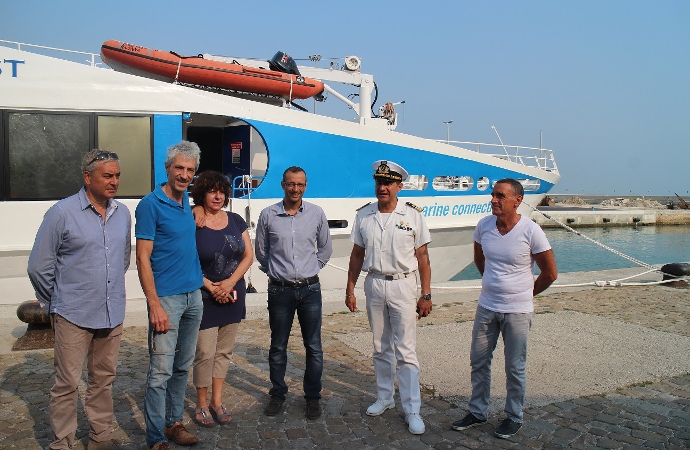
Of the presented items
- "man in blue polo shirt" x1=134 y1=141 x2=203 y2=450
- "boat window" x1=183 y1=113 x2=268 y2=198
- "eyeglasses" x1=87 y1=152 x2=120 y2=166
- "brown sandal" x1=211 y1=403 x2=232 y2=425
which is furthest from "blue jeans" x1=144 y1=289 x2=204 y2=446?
"boat window" x1=183 y1=113 x2=268 y2=198

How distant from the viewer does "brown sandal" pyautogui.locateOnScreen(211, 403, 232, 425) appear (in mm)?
4031

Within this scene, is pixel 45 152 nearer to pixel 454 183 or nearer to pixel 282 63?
pixel 282 63

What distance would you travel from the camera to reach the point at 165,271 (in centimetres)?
355

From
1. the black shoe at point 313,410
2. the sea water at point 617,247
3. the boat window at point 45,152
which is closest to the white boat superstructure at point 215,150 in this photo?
the boat window at point 45,152

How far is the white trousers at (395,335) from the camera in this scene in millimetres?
4035

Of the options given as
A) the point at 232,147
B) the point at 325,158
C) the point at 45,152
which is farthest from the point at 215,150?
the point at 45,152

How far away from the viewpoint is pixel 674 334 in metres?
6.63

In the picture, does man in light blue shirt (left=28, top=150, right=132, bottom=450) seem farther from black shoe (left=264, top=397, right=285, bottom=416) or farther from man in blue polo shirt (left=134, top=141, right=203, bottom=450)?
black shoe (left=264, top=397, right=285, bottom=416)

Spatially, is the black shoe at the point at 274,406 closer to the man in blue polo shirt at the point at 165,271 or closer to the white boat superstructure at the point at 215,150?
the man in blue polo shirt at the point at 165,271

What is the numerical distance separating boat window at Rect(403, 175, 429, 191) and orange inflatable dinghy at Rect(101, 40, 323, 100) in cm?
305

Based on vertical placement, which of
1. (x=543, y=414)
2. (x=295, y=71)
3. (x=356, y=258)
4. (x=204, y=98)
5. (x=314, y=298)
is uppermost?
(x=295, y=71)

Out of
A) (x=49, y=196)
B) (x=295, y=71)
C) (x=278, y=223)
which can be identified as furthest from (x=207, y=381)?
(x=295, y=71)

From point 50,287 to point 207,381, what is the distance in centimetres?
130

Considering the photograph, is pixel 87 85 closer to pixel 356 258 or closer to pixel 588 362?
pixel 356 258
